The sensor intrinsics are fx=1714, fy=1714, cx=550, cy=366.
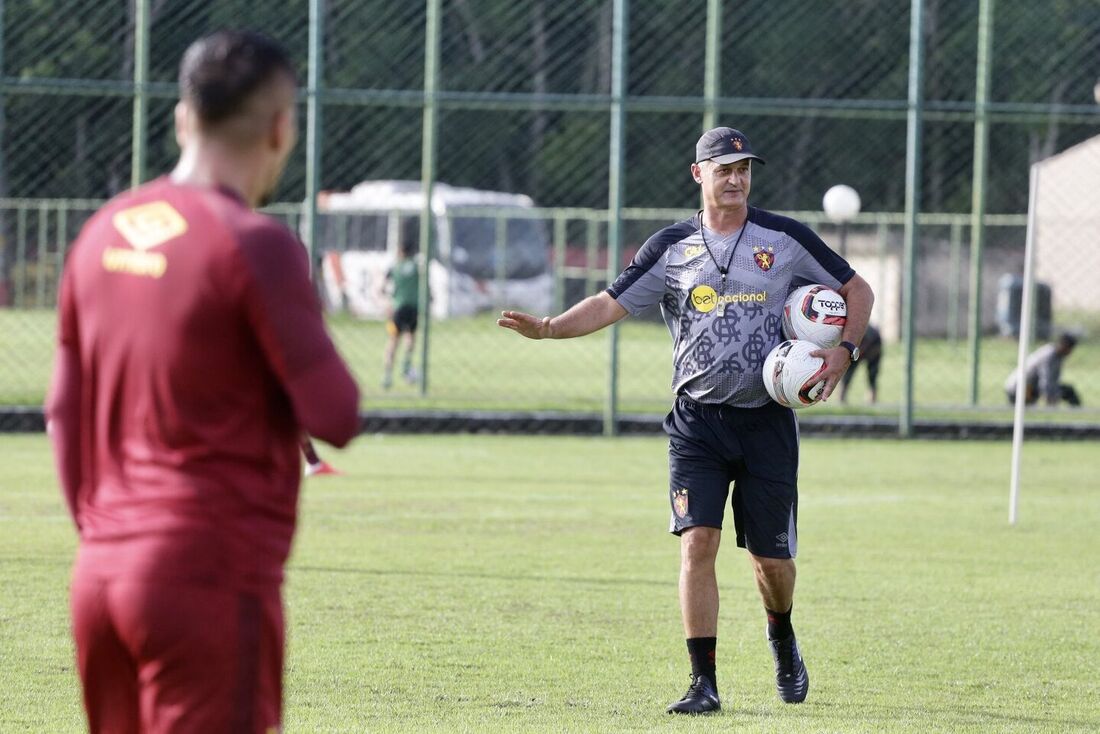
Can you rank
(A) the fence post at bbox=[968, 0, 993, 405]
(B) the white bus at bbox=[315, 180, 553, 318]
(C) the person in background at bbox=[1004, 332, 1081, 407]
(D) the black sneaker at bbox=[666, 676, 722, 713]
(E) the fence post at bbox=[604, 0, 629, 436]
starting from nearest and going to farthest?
1. (D) the black sneaker at bbox=[666, 676, 722, 713]
2. (E) the fence post at bbox=[604, 0, 629, 436]
3. (A) the fence post at bbox=[968, 0, 993, 405]
4. (C) the person in background at bbox=[1004, 332, 1081, 407]
5. (B) the white bus at bbox=[315, 180, 553, 318]

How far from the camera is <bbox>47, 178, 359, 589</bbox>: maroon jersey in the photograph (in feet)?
9.72

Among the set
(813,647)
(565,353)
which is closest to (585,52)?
(565,353)

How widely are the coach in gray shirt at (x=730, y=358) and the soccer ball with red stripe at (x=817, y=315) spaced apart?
0.05 m

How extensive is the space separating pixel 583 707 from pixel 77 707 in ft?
5.81

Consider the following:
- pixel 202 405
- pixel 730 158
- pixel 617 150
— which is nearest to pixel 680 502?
pixel 730 158

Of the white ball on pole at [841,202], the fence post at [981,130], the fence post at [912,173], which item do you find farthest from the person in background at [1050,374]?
the fence post at [912,173]

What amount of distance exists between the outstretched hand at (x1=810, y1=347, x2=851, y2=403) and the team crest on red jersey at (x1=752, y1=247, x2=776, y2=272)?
1.34 feet

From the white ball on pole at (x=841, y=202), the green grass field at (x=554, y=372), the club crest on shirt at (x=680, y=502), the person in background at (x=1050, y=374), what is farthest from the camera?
the white ball on pole at (x=841, y=202)

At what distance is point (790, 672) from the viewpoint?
6402mm

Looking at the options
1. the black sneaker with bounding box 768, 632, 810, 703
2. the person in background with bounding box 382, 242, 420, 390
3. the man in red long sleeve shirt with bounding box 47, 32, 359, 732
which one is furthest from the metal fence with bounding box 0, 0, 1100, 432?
the man in red long sleeve shirt with bounding box 47, 32, 359, 732

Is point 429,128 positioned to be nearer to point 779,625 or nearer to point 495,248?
point 779,625

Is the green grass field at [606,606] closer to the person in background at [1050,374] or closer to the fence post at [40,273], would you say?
the person in background at [1050,374]

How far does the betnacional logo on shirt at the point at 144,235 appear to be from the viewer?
9.78ft

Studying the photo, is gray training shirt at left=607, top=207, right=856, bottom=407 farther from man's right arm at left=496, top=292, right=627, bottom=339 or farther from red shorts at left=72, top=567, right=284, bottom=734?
red shorts at left=72, top=567, right=284, bottom=734
